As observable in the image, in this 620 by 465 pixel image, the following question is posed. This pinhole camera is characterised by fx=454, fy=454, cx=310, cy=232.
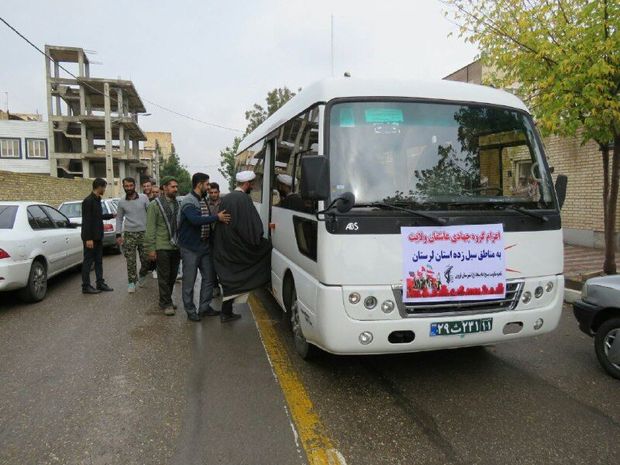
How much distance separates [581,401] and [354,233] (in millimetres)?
2214

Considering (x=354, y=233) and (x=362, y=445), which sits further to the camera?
(x=354, y=233)

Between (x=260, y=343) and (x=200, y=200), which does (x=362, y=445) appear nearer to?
(x=260, y=343)

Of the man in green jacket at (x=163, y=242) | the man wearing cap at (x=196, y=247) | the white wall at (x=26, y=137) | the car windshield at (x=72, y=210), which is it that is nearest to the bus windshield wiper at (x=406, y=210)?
the man wearing cap at (x=196, y=247)

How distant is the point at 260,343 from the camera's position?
490cm

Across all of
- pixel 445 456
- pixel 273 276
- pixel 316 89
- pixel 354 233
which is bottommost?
pixel 445 456

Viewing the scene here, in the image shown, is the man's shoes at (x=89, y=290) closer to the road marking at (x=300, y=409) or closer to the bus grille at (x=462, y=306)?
the road marking at (x=300, y=409)

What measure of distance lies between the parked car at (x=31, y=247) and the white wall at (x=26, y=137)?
47076mm

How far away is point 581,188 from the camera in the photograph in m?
12.0

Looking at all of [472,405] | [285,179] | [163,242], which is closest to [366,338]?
[472,405]

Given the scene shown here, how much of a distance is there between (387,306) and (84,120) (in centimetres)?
5226

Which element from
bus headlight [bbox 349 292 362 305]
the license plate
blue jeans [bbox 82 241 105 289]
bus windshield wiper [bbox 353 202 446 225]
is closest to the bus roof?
bus windshield wiper [bbox 353 202 446 225]

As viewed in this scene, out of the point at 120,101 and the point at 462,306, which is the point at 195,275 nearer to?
the point at 462,306

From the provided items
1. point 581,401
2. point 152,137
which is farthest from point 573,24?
point 152,137

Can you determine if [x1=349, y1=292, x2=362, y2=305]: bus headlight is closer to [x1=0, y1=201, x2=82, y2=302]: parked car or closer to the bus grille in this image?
the bus grille
